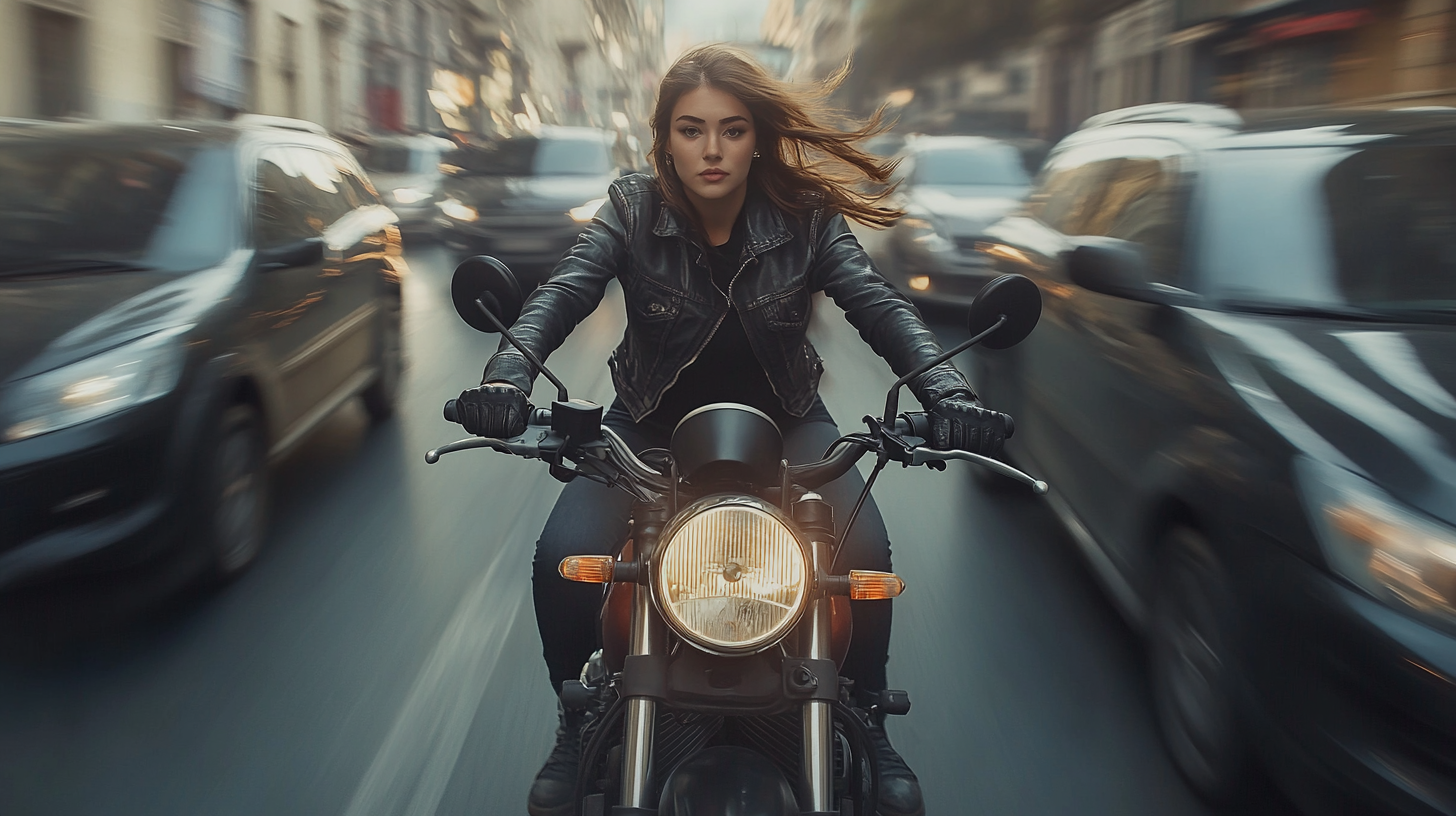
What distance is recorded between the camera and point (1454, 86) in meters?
17.5

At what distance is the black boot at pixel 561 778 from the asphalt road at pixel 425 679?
344 mm

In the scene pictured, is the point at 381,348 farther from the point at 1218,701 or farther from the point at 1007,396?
Answer: the point at 1218,701

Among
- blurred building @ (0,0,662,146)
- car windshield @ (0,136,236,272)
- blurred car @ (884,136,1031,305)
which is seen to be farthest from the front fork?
blurred building @ (0,0,662,146)

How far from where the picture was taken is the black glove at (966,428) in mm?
2252

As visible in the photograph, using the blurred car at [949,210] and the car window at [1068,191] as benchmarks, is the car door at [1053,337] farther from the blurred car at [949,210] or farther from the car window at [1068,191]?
the blurred car at [949,210]

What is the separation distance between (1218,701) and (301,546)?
353 centimetres

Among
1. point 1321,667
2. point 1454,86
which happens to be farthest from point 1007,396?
→ point 1454,86

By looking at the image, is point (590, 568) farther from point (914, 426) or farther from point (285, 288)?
point (285, 288)

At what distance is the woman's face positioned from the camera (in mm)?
2861

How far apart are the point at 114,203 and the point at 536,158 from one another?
1032cm

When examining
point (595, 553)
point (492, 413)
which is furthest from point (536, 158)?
point (492, 413)

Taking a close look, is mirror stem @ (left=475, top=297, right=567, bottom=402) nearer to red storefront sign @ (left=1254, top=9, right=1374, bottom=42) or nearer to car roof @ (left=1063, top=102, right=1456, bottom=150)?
car roof @ (left=1063, top=102, right=1456, bottom=150)

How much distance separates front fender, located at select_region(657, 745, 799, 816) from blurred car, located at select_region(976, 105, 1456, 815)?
1.17 meters

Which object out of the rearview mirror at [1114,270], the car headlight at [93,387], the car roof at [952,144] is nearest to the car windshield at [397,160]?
the car roof at [952,144]
